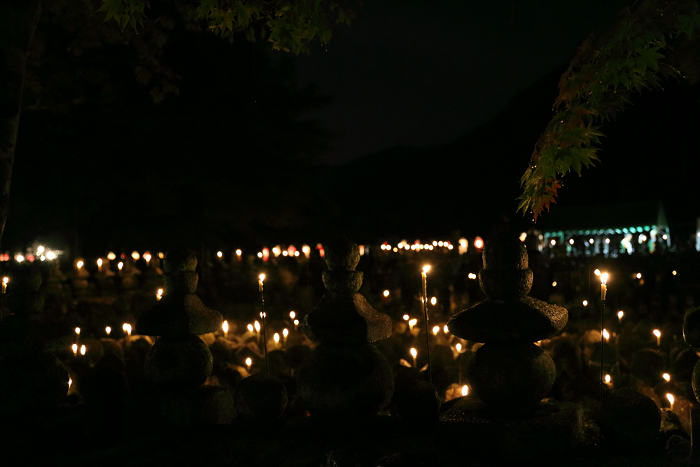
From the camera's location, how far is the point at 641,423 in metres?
3.10

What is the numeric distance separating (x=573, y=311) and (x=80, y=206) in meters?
15.4

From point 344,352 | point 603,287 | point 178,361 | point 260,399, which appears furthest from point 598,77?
point 178,361

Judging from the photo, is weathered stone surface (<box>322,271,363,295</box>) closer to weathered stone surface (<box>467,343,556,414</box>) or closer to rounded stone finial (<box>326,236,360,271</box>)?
rounded stone finial (<box>326,236,360,271</box>)

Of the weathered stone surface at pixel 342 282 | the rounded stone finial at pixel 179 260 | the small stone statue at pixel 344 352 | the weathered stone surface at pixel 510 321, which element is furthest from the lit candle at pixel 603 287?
the rounded stone finial at pixel 179 260

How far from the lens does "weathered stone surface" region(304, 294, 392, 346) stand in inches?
140

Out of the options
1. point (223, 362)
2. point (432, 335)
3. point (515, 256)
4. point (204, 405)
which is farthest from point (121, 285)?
point (515, 256)

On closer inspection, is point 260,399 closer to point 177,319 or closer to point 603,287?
point 177,319

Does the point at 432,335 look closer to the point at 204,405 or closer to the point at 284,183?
the point at 204,405

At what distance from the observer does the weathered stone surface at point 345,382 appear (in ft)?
11.8

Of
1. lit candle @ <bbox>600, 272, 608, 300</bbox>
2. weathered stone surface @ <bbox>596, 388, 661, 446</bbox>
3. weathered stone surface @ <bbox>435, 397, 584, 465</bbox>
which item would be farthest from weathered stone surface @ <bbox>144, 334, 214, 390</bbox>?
lit candle @ <bbox>600, 272, 608, 300</bbox>

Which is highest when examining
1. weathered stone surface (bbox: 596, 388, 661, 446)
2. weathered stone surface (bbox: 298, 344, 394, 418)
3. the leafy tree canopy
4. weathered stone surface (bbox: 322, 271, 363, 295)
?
the leafy tree canopy

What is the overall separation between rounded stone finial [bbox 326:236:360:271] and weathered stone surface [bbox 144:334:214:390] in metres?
1.26

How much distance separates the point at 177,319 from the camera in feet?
13.3

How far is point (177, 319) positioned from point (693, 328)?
10.4 ft
